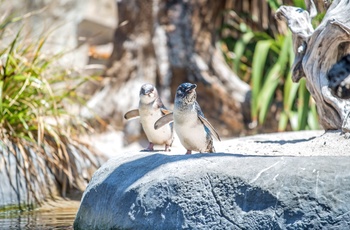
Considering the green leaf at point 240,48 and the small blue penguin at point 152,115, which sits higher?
the green leaf at point 240,48

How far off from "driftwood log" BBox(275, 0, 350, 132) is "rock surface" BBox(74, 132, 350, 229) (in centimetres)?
128

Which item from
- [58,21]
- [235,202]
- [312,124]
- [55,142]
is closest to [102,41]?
[58,21]

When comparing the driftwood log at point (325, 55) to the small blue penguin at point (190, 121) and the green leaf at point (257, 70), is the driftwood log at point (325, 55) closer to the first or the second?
the small blue penguin at point (190, 121)

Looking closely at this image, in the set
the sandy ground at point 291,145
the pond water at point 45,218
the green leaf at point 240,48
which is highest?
the green leaf at point 240,48

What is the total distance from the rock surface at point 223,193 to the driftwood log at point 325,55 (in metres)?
1.28

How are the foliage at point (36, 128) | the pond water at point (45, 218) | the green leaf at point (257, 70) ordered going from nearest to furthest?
the pond water at point (45, 218) < the foliage at point (36, 128) < the green leaf at point (257, 70)

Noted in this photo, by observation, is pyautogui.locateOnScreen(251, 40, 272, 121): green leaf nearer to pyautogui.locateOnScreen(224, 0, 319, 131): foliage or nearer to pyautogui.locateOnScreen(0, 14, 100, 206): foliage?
pyautogui.locateOnScreen(224, 0, 319, 131): foliage

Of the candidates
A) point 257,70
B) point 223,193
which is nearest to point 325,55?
point 223,193

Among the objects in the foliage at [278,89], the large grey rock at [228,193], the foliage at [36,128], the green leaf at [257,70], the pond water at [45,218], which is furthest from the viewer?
the green leaf at [257,70]

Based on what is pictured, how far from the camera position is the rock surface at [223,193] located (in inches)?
137

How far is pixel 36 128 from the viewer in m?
6.26

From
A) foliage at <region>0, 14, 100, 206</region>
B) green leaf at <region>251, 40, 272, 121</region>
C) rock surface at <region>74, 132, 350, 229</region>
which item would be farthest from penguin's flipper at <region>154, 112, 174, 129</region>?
green leaf at <region>251, 40, 272, 121</region>

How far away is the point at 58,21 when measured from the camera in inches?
431

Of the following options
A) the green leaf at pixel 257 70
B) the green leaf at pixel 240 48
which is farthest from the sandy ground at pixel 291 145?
the green leaf at pixel 240 48
